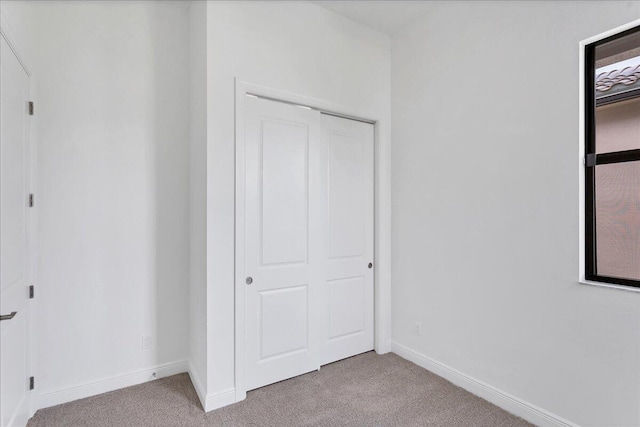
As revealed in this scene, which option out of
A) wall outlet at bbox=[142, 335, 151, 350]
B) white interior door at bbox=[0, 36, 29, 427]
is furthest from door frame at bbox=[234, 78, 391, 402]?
white interior door at bbox=[0, 36, 29, 427]

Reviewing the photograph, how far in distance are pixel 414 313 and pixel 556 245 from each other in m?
1.32

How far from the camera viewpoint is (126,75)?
97.0 inches

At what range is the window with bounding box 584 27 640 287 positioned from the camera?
1.74 metres

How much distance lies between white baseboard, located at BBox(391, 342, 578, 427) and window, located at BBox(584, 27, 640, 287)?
90 centimetres

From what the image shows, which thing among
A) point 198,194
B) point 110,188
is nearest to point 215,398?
point 198,194

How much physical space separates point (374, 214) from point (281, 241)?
1.05 meters

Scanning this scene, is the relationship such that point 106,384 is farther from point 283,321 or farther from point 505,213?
point 505,213

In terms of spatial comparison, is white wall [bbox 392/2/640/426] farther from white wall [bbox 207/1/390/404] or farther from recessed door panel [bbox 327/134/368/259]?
white wall [bbox 207/1/390/404]

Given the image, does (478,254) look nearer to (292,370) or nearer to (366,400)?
(366,400)

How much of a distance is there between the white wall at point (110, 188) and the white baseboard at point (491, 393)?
6.66ft

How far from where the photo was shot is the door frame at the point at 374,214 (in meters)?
2.29

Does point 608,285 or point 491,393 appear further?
point 491,393

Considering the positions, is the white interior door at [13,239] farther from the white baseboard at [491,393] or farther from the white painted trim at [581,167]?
the white painted trim at [581,167]

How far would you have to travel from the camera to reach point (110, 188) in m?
2.41
